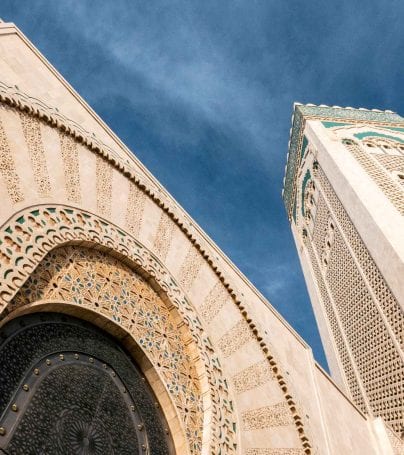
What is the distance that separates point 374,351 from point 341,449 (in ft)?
6.81

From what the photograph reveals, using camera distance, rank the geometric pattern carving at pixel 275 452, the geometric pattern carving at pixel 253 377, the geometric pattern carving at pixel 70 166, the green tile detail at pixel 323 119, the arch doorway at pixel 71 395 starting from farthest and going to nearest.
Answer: the green tile detail at pixel 323 119 < the geometric pattern carving at pixel 253 377 < the geometric pattern carving at pixel 275 452 < the geometric pattern carving at pixel 70 166 < the arch doorway at pixel 71 395

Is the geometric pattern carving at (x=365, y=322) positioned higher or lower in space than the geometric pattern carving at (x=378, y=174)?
lower

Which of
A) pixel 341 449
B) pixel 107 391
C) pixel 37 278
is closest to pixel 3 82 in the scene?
pixel 37 278

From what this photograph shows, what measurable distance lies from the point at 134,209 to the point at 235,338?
1.07 meters

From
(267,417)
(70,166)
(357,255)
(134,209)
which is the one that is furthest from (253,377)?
(357,255)

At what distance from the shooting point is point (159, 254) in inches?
117

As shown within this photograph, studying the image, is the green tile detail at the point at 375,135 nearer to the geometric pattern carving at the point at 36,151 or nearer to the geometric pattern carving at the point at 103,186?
the geometric pattern carving at the point at 103,186

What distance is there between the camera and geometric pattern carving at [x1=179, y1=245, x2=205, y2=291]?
306 centimetres

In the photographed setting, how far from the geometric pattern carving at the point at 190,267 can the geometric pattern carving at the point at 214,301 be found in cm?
16

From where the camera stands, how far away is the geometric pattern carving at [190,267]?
10.1ft

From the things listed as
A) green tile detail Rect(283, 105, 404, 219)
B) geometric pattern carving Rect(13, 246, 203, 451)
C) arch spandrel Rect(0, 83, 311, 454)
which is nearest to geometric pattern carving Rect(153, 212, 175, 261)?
arch spandrel Rect(0, 83, 311, 454)

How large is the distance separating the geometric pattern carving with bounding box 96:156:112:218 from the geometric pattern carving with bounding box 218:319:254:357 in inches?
43.2

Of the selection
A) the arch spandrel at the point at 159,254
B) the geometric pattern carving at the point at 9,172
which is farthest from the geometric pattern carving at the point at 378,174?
the geometric pattern carving at the point at 9,172

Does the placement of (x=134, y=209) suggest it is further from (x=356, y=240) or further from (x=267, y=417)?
(x=356, y=240)
